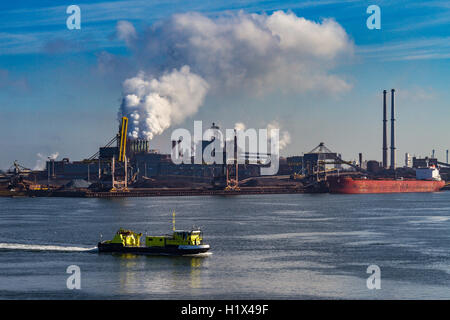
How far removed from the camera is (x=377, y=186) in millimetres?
166250

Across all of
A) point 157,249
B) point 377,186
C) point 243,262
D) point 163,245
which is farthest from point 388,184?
point 243,262

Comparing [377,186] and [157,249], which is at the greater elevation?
[377,186]

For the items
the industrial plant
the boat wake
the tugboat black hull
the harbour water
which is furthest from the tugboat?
the industrial plant

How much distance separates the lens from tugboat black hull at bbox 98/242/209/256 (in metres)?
46.1

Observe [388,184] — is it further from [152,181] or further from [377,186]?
[152,181]

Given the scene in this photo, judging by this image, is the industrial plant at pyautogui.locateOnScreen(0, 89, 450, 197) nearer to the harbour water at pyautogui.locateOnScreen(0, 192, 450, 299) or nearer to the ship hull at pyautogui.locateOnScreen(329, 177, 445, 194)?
the ship hull at pyautogui.locateOnScreen(329, 177, 445, 194)

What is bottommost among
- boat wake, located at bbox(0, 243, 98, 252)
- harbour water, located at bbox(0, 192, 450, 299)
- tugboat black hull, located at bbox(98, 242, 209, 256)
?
harbour water, located at bbox(0, 192, 450, 299)

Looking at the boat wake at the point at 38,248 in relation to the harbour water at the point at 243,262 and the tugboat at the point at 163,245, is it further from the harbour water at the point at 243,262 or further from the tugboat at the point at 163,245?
the tugboat at the point at 163,245

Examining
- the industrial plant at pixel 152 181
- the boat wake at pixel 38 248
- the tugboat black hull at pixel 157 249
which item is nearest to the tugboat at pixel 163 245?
the tugboat black hull at pixel 157 249

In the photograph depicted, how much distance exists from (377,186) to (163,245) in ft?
417

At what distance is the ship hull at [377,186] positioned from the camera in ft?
529
